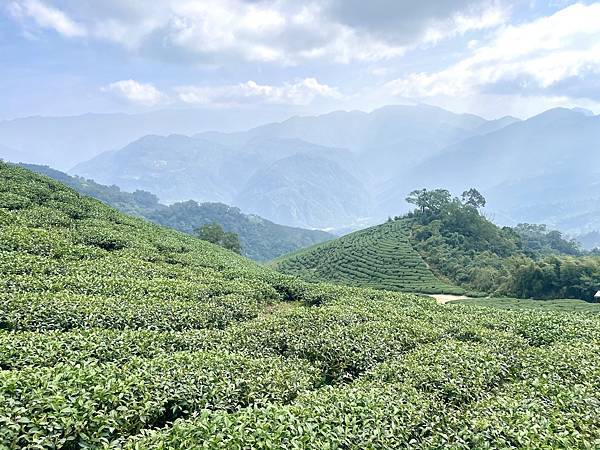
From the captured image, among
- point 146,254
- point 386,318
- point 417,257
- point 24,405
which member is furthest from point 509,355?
point 417,257

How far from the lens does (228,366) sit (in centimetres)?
939

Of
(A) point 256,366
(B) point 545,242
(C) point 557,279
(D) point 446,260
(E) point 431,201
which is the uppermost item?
(E) point 431,201

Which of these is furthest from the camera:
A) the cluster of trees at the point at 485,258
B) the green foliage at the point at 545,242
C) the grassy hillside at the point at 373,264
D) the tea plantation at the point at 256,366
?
the green foliage at the point at 545,242

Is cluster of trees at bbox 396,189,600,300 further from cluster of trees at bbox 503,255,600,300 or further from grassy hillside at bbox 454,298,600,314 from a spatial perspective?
grassy hillside at bbox 454,298,600,314

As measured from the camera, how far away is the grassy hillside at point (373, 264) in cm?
6366

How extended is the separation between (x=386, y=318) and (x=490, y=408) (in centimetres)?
754

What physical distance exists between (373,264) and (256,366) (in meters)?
63.8

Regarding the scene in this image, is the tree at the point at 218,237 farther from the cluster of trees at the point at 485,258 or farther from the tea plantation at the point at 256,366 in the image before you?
the tea plantation at the point at 256,366

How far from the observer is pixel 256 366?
31.7 ft

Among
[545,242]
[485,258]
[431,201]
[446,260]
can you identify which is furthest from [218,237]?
[545,242]

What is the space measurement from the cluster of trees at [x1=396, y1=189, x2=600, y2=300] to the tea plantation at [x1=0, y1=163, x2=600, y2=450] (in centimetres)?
4218

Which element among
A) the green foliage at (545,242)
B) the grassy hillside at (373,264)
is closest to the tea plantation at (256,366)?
the grassy hillside at (373,264)

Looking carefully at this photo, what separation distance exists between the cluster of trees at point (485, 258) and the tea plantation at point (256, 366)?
138ft

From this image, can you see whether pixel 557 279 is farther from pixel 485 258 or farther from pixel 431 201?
Answer: pixel 431 201
